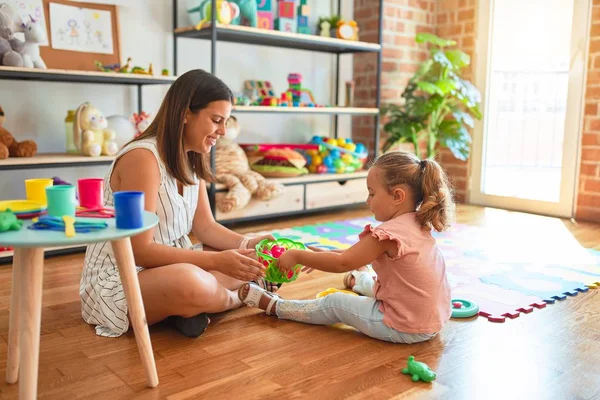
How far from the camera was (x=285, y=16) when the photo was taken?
3.76m

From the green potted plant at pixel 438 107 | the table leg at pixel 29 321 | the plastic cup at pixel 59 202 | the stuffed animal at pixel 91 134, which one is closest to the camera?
the table leg at pixel 29 321

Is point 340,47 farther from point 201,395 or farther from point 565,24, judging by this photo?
point 201,395

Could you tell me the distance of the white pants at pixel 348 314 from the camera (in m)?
1.73

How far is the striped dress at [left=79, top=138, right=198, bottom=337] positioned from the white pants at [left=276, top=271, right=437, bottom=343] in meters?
0.42

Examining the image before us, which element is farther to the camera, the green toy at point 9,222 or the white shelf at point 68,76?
the white shelf at point 68,76

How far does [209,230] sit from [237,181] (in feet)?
4.12

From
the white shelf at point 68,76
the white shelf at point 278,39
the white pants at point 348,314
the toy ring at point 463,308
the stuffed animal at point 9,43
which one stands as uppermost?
the white shelf at point 278,39

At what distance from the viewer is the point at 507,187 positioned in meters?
4.40

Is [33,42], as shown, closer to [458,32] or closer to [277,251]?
[277,251]

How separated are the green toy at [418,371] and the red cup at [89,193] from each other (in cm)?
86

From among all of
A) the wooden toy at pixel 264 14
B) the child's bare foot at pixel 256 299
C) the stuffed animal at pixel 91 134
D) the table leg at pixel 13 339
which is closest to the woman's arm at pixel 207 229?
the child's bare foot at pixel 256 299

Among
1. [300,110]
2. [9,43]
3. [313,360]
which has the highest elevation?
[9,43]

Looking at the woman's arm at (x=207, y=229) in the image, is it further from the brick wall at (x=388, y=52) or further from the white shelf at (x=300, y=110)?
the brick wall at (x=388, y=52)

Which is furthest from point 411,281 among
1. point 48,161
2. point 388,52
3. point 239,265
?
point 388,52
